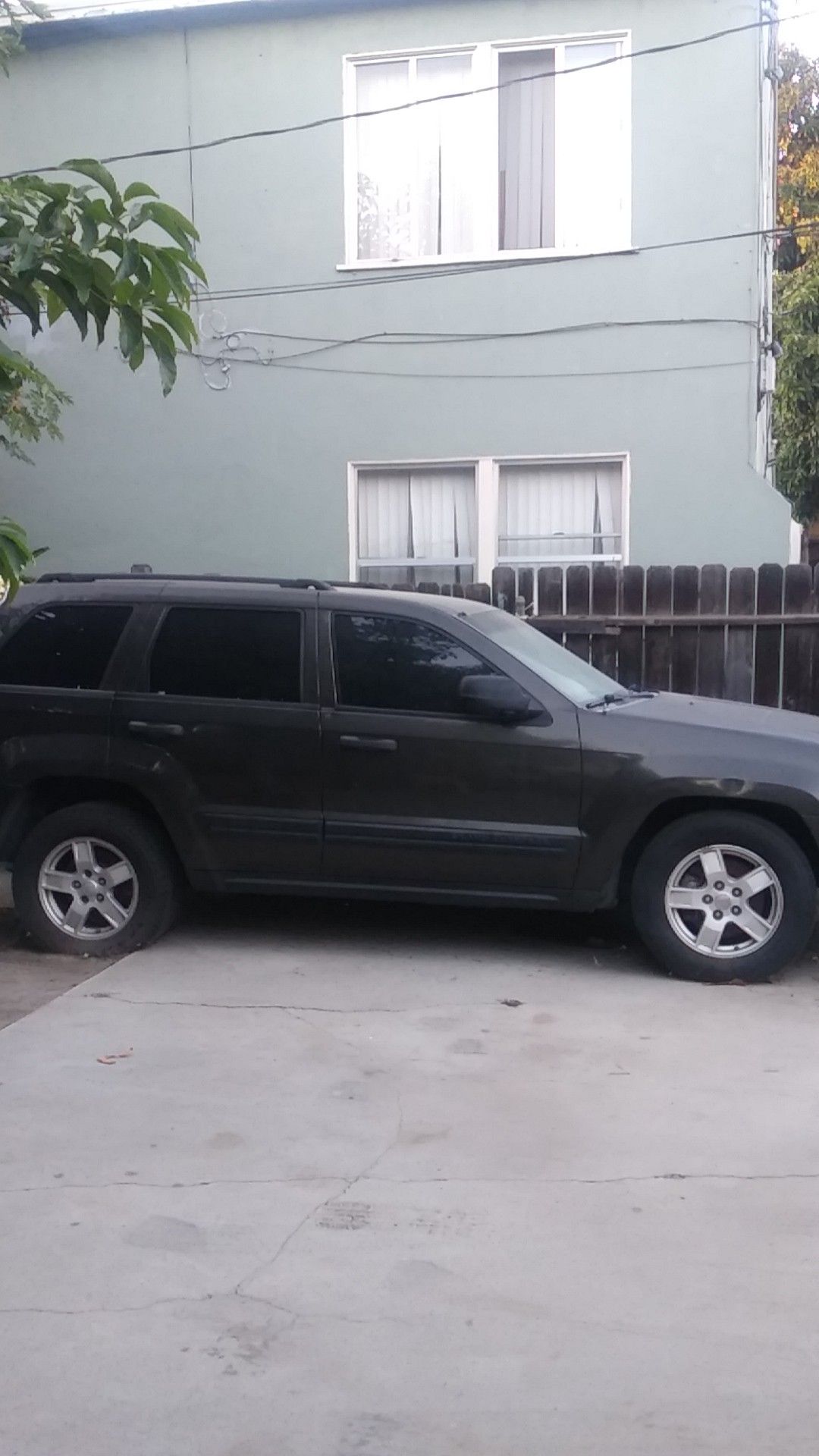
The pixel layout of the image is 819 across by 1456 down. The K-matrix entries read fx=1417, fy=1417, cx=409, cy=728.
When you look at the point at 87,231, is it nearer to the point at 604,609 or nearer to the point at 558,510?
the point at 604,609

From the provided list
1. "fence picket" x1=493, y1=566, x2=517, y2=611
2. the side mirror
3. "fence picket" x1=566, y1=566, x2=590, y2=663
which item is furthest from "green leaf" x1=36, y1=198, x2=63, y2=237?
"fence picket" x1=493, y1=566, x2=517, y2=611

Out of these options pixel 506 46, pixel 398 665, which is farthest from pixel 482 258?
pixel 398 665

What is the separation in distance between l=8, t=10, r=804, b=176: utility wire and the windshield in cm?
549

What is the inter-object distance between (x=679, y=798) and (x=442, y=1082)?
1.92 meters

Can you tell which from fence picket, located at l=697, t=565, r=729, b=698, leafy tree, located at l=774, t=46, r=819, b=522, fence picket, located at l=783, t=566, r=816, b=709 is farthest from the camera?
leafy tree, located at l=774, t=46, r=819, b=522

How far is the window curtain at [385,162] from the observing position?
11.5m

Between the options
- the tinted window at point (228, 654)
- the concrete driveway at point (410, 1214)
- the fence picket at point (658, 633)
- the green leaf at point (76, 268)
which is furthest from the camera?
the fence picket at point (658, 633)

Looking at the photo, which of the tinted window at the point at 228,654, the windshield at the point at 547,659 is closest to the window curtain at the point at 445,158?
the windshield at the point at 547,659

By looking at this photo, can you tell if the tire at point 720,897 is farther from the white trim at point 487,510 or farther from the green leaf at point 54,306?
the white trim at point 487,510

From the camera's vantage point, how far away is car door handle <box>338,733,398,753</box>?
6625mm

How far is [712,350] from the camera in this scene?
35.8 feet

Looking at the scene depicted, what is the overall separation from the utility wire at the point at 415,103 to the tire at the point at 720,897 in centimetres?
682

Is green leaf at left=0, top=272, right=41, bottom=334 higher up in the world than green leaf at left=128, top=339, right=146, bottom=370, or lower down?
higher up

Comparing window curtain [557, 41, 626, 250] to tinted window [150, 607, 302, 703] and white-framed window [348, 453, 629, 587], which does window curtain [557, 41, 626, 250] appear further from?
tinted window [150, 607, 302, 703]
